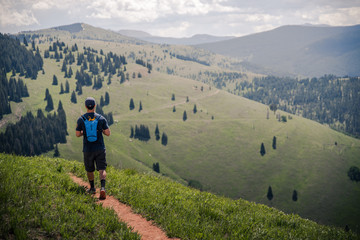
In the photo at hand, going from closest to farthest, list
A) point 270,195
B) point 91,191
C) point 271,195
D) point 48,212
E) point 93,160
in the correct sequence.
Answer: point 48,212
point 91,191
point 93,160
point 270,195
point 271,195

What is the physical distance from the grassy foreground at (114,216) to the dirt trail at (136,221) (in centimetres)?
24

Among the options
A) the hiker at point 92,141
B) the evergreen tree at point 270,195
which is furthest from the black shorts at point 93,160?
the evergreen tree at point 270,195

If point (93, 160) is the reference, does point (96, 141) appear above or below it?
above

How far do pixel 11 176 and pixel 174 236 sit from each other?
6.60 m

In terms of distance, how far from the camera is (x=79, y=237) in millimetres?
7875

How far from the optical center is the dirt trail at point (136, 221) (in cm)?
910

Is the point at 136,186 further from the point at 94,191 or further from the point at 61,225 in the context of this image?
the point at 61,225

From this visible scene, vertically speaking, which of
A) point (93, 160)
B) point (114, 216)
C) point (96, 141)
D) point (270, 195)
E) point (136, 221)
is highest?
point (96, 141)

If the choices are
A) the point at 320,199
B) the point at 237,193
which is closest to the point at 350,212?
the point at 320,199

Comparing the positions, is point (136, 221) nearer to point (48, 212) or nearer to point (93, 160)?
point (48, 212)

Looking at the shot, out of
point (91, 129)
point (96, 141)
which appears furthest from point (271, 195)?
point (91, 129)

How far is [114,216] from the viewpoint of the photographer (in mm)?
9297

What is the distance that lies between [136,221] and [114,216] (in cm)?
101

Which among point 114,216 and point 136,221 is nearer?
point 114,216
